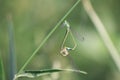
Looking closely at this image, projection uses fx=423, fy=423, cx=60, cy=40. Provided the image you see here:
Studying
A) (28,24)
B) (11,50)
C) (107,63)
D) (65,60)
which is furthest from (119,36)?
(11,50)

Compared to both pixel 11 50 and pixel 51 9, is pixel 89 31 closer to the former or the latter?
pixel 51 9

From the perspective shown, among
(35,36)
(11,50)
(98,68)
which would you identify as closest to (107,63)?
(98,68)

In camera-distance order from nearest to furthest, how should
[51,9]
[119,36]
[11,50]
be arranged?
[11,50]
[119,36]
[51,9]

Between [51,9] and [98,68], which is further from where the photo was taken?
[51,9]

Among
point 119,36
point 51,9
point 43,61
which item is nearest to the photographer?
point 43,61

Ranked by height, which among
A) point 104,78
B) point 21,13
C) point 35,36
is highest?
point 21,13

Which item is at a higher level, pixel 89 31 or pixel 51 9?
pixel 51 9
